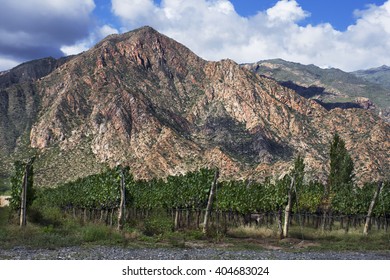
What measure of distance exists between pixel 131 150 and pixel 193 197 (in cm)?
10827

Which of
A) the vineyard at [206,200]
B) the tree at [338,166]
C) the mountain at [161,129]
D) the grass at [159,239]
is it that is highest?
the mountain at [161,129]

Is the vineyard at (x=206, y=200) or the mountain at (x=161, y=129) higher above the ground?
the mountain at (x=161, y=129)

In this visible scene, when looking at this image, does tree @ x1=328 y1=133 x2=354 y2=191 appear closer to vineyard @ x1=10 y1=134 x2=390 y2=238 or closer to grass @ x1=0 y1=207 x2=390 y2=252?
vineyard @ x1=10 y1=134 x2=390 y2=238

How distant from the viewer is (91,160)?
143m

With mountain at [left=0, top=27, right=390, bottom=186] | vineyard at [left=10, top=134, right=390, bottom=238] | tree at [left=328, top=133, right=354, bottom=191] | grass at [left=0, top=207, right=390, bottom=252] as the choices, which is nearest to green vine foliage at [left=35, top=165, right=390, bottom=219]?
vineyard at [left=10, top=134, right=390, bottom=238]

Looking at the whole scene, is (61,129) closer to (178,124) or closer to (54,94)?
(54,94)

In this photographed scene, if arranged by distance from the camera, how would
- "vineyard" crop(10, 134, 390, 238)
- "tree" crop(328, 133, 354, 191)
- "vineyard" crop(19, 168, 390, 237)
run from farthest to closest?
"tree" crop(328, 133, 354, 191) < "vineyard" crop(19, 168, 390, 237) < "vineyard" crop(10, 134, 390, 238)

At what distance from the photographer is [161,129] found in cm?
16050

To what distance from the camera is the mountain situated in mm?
137875

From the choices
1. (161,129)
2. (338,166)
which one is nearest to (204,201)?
(338,166)

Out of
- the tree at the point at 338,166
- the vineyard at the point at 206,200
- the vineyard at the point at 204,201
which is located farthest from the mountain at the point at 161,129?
the vineyard at the point at 206,200

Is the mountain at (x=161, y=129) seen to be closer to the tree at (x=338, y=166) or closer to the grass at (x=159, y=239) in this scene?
the tree at (x=338, y=166)

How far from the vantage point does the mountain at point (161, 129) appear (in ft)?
452

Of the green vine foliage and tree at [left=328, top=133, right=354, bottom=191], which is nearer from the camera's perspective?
the green vine foliage
